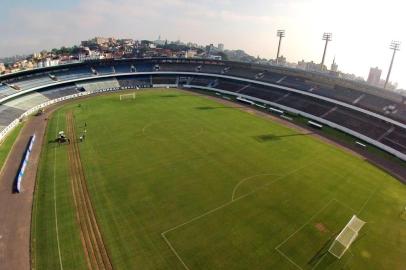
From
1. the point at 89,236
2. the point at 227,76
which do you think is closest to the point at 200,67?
the point at 227,76

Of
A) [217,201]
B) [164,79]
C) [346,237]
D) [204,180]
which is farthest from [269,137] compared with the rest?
[164,79]

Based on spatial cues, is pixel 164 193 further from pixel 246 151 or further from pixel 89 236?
pixel 246 151

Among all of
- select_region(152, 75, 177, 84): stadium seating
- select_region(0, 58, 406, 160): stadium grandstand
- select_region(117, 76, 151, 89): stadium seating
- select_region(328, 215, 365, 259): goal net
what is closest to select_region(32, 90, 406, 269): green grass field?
select_region(328, 215, 365, 259): goal net

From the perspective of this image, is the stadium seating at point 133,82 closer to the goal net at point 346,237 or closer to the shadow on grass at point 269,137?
the shadow on grass at point 269,137

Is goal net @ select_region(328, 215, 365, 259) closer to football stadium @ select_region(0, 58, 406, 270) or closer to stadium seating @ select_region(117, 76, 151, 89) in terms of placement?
football stadium @ select_region(0, 58, 406, 270)

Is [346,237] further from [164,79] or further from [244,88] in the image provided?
[164,79]
